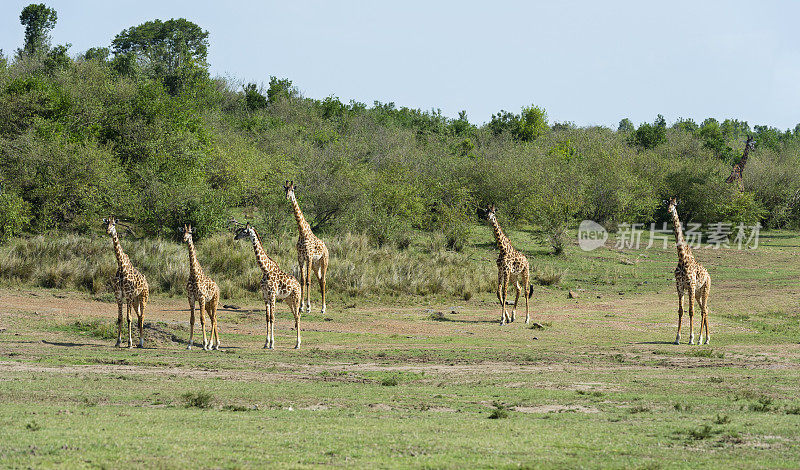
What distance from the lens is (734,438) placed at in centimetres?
1026

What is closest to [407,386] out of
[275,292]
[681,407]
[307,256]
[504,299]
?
[681,407]

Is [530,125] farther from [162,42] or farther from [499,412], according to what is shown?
[499,412]

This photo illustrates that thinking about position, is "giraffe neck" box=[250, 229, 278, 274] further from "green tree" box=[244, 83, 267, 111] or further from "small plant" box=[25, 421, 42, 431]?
"green tree" box=[244, 83, 267, 111]

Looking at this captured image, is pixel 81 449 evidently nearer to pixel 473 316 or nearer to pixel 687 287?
pixel 687 287

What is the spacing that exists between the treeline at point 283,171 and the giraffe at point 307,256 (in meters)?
7.35

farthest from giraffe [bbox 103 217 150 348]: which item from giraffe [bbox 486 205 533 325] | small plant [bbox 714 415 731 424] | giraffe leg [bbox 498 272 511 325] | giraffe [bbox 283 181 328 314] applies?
small plant [bbox 714 415 731 424]

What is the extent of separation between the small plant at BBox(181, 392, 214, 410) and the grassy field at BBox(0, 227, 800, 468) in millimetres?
28

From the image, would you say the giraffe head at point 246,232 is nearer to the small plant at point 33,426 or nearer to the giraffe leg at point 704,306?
the small plant at point 33,426

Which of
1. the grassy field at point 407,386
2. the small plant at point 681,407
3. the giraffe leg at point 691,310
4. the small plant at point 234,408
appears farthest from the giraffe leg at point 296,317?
the giraffe leg at point 691,310

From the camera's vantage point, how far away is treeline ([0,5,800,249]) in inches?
1257

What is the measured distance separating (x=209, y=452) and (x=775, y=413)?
7.93 metres

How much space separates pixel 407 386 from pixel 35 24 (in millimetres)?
65739

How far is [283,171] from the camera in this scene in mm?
37375

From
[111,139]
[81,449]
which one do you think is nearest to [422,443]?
[81,449]
